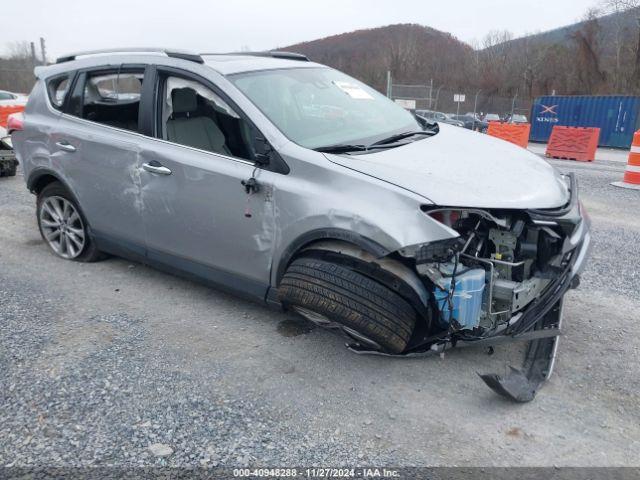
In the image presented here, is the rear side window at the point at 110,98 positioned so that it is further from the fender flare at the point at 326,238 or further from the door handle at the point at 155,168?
the fender flare at the point at 326,238

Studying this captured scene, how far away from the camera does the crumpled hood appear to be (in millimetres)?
2820

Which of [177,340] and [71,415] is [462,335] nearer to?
[177,340]

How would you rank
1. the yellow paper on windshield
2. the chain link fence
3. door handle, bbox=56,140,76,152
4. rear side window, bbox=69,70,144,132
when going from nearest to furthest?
1. rear side window, bbox=69,70,144,132
2. the yellow paper on windshield
3. door handle, bbox=56,140,76,152
4. the chain link fence

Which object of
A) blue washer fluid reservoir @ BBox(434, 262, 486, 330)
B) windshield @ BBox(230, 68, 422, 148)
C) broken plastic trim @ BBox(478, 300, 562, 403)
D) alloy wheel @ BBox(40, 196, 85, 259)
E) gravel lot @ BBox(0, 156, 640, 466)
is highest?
windshield @ BBox(230, 68, 422, 148)

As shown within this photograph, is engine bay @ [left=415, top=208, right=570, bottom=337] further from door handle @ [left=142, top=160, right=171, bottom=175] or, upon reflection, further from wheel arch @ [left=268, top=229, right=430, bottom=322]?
door handle @ [left=142, top=160, right=171, bottom=175]

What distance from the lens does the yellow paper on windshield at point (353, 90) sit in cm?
422

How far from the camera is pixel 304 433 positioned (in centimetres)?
260

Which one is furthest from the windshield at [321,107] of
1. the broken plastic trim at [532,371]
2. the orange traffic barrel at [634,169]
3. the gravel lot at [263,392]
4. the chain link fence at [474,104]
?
the chain link fence at [474,104]

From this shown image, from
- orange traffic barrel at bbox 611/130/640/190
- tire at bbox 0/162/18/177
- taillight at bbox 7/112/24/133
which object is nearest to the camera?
taillight at bbox 7/112/24/133

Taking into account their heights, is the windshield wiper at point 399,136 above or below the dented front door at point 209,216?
above

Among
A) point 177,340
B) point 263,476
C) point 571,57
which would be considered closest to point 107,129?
point 177,340

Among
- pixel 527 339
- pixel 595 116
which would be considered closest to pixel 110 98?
pixel 527 339

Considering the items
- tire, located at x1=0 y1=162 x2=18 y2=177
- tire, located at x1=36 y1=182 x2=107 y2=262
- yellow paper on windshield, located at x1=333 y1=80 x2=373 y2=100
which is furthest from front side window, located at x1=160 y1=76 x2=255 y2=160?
tire, located at x1=0 y1=162 x2=18 y2=177

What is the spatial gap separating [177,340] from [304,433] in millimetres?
1290
